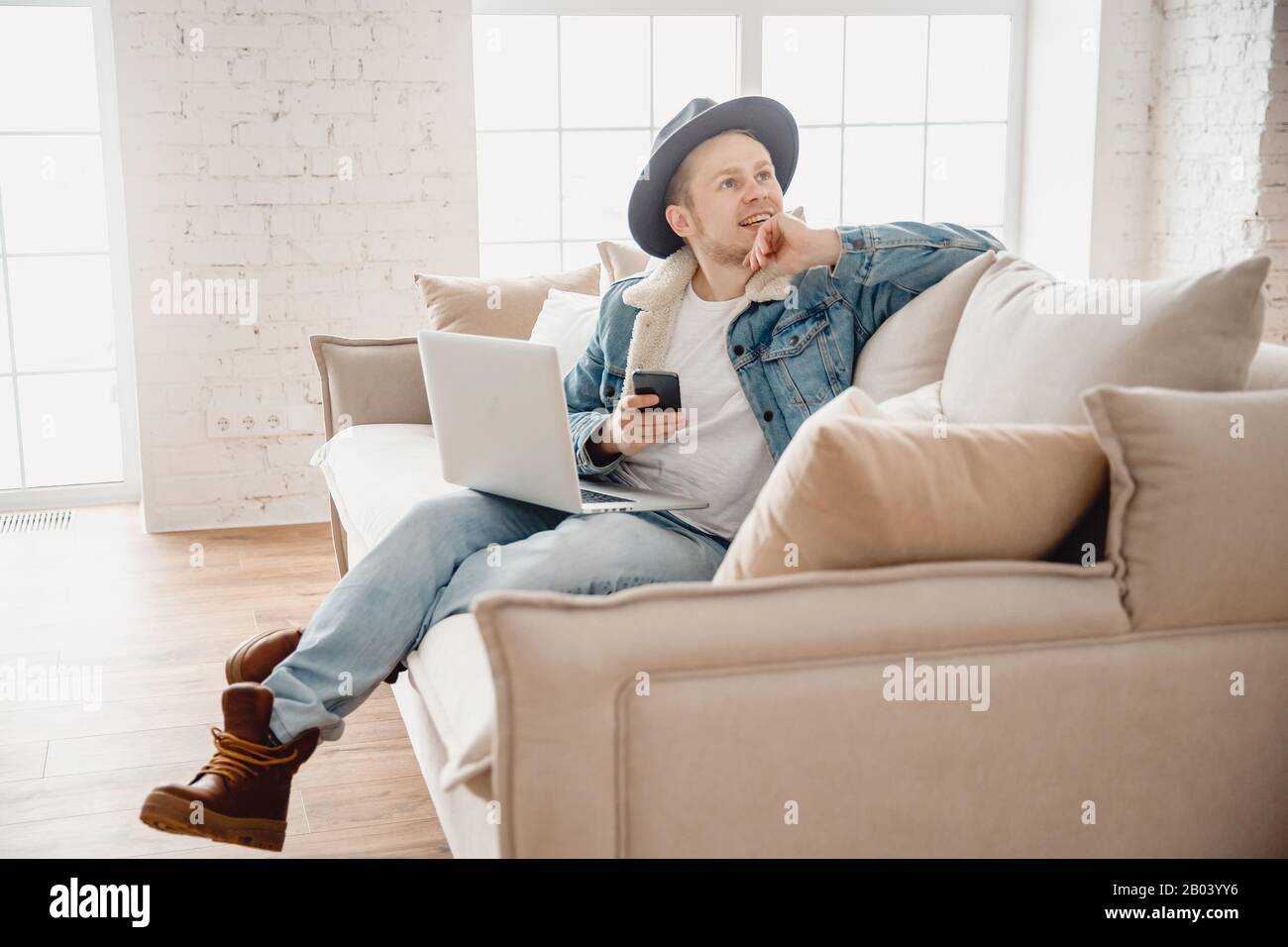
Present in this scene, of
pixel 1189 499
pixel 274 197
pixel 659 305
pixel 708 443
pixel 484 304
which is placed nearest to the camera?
pixel 1189 499

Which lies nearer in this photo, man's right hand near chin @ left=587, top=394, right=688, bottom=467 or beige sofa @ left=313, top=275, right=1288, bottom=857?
beige sofa @ left=313, top=275, right=1288, bottom=857

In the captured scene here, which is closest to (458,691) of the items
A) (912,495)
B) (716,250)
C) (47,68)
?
(912,495)

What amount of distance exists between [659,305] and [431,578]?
2.17ft

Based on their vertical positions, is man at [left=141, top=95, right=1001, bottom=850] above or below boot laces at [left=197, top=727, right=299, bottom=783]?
above

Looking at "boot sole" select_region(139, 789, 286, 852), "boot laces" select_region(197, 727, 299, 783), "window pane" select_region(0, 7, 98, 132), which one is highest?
"window pane" select_region(0, 7, 98, 132)

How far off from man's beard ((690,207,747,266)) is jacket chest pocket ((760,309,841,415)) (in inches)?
7.6

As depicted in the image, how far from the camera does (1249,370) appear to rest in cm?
157

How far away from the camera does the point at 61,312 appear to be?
165 inches

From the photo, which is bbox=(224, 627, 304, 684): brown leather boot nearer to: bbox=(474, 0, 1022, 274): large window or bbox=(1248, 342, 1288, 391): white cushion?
bbox=(1248, 342, 1288, 391): white cushion

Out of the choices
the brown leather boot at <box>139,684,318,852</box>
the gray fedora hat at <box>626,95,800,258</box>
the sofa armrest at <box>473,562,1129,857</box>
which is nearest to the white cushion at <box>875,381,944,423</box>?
the sofa armrest at <box>473,562,1129,857</box>

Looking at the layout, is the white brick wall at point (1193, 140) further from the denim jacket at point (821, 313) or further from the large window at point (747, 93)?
the denim jacket at point (821, 313)

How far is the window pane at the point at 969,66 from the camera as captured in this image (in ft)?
14.9

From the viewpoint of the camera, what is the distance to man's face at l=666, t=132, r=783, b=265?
7.07 ft

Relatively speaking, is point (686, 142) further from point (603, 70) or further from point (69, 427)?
point (69, 427)
